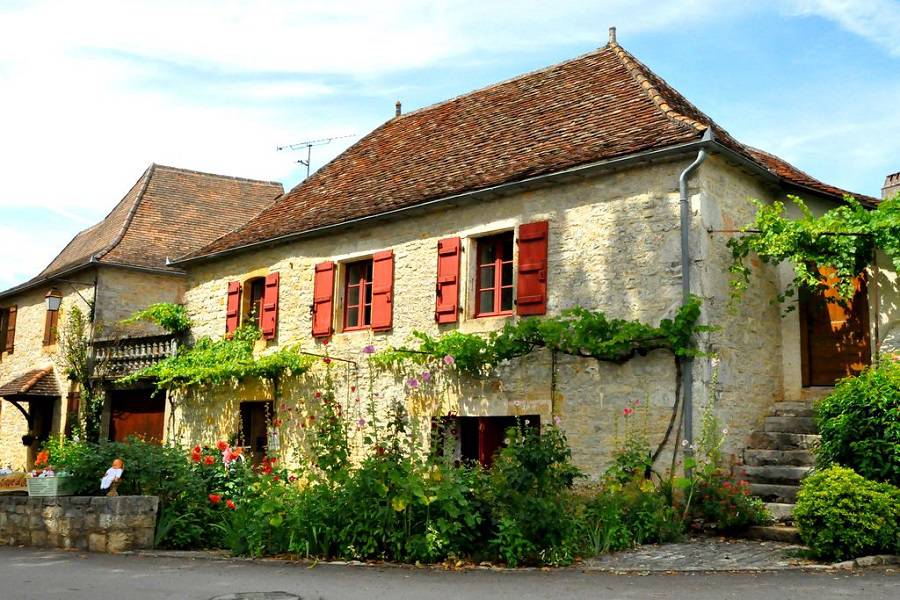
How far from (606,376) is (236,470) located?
433 centimetres

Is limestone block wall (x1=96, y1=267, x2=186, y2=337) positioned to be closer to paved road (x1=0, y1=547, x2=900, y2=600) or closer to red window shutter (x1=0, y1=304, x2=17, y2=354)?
red window shutter (x1=0, y1=304, x2=17, y2=354)

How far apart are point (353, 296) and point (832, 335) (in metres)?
6.91

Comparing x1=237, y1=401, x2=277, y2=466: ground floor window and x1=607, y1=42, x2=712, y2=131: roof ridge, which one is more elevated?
x1=607, y1=42, x2=712, y2=131: roof ridge

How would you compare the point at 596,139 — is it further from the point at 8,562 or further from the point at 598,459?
the point at 8,562

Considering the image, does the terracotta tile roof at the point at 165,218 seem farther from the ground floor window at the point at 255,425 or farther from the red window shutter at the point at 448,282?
the red window shutter at the point at 448,282

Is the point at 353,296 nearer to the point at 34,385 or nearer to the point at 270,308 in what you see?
the point at 270,308

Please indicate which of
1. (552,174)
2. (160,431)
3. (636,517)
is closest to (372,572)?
(636,517)

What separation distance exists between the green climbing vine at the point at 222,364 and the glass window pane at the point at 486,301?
3.13m

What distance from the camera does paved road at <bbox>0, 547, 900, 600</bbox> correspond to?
6.09m

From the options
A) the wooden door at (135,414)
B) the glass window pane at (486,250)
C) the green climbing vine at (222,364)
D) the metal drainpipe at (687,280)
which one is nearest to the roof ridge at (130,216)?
the wooden door at (135,414)

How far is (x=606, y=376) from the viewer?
1006 centimetres

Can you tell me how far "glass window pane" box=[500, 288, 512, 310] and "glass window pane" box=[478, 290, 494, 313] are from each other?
177mm

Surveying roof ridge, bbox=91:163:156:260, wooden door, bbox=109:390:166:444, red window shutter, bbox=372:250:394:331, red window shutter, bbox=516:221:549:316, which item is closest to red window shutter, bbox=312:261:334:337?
red window shutter, bbox=372:250:394:331

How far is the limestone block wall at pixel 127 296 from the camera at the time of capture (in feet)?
62.4
